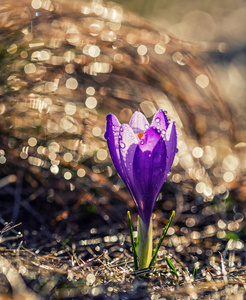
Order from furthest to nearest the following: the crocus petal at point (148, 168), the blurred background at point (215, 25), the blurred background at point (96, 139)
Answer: the blurred background at point (215, 25)
the blurred background at point (96, 139)
the crocus petal at point (148, 168)

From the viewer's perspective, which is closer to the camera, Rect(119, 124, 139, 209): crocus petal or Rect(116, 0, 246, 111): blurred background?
Rect(119, 124, 139, 209): crocus petal

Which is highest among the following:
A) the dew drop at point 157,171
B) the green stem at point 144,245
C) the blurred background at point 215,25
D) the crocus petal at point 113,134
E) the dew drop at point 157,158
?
the blurred background at point 215,25

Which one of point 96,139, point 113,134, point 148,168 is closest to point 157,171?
point 148,168

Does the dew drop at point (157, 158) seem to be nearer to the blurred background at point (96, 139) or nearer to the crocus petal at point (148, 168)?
the crocus petal at point (148, 168)

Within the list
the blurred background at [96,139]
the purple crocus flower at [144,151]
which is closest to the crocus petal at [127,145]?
the purple crocus flower at [144,151]

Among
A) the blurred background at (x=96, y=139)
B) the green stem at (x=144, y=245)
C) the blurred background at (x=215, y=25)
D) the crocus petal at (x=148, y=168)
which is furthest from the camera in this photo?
the blurred background at (x=215, y=25)

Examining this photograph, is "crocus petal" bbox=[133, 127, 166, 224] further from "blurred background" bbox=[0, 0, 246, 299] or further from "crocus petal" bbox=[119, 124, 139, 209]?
"blurred background" bbox=[0, 0, 246, 299]

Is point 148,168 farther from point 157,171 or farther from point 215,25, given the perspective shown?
point 215,25

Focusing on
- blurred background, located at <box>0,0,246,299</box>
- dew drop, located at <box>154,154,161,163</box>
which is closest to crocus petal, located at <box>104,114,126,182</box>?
dew drop, located at <box>154,154,161,163</box>
